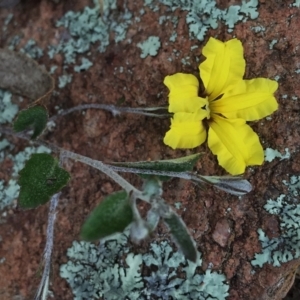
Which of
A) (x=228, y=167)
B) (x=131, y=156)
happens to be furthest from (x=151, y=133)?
(x=228, y=167)

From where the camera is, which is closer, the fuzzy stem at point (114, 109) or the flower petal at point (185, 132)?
the flower petal at point (185, 132)

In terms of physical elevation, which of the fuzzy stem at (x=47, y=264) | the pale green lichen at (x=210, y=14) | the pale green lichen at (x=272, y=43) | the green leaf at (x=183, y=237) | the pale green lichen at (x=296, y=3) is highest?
the pale green lichen at (x=296, y=3)

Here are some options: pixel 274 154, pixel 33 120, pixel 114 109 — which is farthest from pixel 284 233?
pixel 33 120

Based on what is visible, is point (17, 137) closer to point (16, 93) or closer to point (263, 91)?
point (16, 93)

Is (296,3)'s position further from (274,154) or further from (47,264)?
(47,264)

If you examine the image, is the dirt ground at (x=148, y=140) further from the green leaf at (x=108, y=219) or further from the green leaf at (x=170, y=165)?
the green leaf at (x=108, y=219)

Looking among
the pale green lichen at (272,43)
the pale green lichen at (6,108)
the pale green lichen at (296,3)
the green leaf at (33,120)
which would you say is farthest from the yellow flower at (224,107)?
the pale green lichen at (6,108)

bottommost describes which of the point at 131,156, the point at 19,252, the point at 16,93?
the point at 19,252
